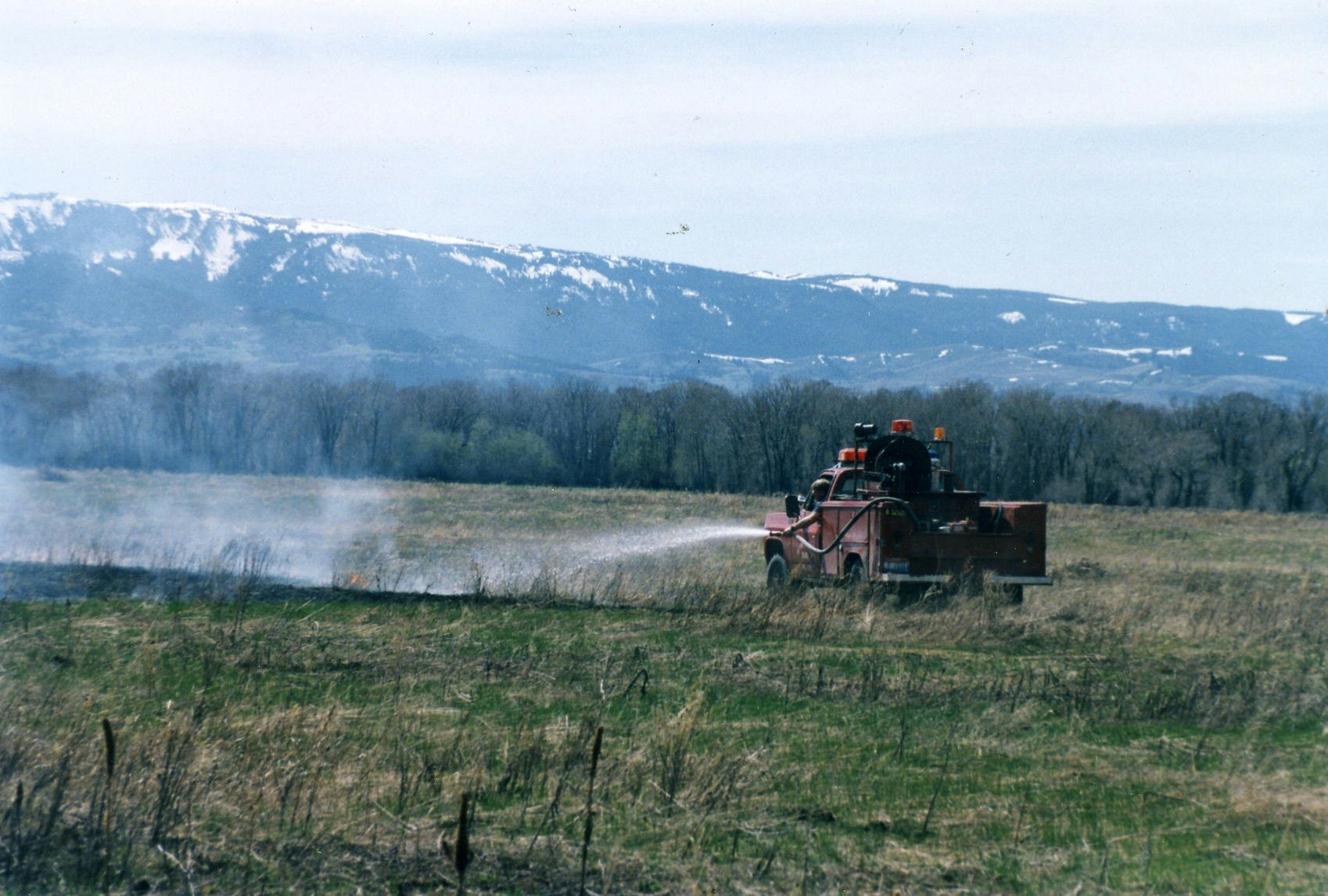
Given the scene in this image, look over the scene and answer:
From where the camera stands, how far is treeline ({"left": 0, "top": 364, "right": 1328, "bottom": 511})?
253 ft

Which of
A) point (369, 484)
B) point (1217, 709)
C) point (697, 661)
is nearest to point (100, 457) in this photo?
point (369, 484)

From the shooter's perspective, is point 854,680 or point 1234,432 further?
point 1234,432

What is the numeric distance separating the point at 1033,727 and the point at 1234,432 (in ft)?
332

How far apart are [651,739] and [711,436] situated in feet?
304

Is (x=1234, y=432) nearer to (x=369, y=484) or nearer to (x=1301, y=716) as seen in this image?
(x=369, y=484)

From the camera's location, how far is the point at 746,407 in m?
101

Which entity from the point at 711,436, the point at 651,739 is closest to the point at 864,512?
the point at 651,739

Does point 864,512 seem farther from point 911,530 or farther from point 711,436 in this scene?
point 711,436

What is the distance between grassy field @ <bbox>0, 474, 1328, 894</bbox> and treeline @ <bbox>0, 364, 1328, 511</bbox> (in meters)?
53.7

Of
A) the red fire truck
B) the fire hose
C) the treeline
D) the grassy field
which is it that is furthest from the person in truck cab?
the treeline

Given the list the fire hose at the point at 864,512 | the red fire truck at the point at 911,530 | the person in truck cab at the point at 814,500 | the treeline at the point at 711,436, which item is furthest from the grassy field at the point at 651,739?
the treeline at the point at 711,436

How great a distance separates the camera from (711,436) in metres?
101

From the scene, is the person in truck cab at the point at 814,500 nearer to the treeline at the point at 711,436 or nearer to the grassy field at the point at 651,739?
the grassy field at the point at 651,739

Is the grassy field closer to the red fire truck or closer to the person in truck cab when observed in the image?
the red fire truck
